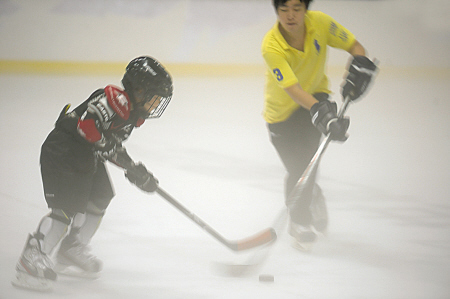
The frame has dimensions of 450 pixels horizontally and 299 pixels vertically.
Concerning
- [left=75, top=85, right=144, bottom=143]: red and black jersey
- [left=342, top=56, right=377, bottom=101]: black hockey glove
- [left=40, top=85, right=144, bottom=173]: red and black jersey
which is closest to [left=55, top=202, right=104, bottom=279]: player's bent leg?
[left=40, top=85, right=144, bottom=173]: red and black jersey

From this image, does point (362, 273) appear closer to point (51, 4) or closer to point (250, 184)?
point (250, 184)

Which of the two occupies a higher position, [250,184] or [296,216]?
[296,216]

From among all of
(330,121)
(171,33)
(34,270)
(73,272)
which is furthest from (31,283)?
(171,33)

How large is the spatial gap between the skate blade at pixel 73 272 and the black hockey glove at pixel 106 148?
45 cm

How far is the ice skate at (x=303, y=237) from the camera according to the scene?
181 centimetres

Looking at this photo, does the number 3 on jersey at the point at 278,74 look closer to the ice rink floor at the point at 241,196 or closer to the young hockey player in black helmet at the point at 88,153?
the young hockey player in black helmet at the point at 88,153

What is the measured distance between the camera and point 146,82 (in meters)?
1.42

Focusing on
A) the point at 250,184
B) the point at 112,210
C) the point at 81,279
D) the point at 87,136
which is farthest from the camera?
the point at 250,184

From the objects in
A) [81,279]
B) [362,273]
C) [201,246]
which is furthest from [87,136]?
[362,273]

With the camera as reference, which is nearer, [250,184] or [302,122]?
[302,122]

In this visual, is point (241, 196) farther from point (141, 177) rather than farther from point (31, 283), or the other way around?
point (31, 283)

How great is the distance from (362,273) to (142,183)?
826 mm

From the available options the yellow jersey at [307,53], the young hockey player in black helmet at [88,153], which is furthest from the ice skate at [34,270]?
the yellow jersey at [307,53]

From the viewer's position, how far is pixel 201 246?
1.83 m
